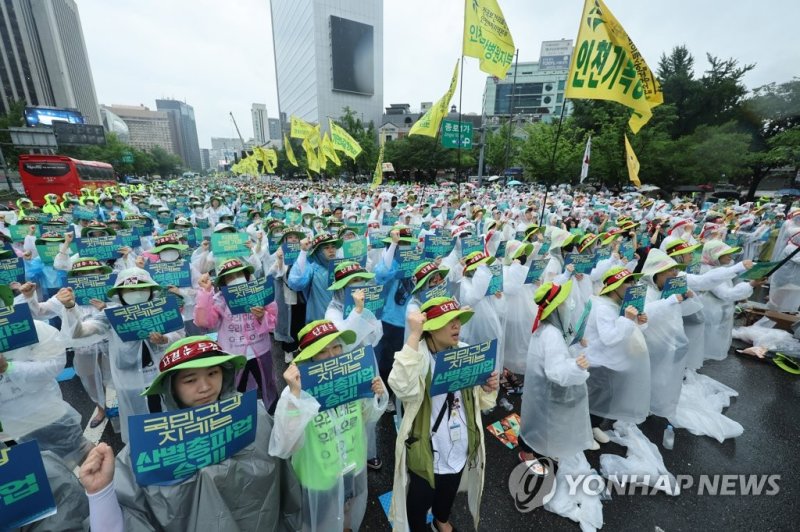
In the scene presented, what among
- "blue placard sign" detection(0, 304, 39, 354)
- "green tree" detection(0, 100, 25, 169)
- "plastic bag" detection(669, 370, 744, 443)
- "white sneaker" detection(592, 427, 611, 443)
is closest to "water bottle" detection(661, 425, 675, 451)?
"plastic bag" detection(669, 370, 744, 443)

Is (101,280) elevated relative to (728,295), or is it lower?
elevated

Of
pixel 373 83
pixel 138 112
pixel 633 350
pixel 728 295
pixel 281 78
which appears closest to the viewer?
pixel 633 350

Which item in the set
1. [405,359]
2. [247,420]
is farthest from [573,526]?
[247,420]

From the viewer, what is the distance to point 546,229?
8938 millimetres

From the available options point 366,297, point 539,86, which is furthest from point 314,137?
point 539,86

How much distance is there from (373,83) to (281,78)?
139 feet

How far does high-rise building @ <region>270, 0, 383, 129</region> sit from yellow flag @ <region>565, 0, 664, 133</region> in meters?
75.1

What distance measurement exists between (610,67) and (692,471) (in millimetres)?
6768

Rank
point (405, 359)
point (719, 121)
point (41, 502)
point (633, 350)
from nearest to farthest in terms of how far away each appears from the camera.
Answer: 1. point (41, 502)
2. point (405, 359)
3. point (633, 350)
4. point (719, 121)

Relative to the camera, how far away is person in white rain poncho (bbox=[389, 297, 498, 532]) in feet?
7.77

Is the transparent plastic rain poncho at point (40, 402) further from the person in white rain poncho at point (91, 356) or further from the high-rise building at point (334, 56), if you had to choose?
the high-rise building at point (334, 56)

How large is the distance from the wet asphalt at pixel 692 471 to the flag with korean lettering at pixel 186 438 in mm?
1953

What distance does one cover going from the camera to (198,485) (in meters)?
1.76

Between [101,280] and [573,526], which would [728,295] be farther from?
[101,280]
